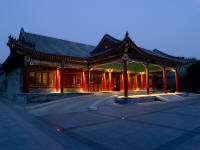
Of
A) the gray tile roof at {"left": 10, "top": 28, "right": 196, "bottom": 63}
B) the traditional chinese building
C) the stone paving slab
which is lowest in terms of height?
the stone paving slab

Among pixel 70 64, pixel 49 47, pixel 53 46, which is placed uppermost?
pixel 53 46

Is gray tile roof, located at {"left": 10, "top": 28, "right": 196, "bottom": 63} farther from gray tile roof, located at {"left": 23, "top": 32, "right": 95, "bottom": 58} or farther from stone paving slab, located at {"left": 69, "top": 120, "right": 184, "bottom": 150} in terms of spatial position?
stone paving slab, located at {"left": 69, "top": 120, "right": 184, "bottom": 150}

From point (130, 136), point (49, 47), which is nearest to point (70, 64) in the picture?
point (49, 47)

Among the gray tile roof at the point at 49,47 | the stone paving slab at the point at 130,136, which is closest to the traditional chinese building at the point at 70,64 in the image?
the gray tile roof at the point at 49,47

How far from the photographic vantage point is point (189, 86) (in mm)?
21297

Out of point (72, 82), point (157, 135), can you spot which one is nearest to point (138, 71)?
point (72, 82)

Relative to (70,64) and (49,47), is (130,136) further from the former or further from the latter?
(49,47)

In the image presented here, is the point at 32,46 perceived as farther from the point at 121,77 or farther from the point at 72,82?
the point at 121,77

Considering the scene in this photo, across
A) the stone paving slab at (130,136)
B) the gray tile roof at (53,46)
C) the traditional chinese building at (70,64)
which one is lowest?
the stone paving slab at (130,136)

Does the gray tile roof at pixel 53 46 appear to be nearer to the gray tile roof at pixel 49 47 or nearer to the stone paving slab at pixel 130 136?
the gray tile roof at pixel 49 47

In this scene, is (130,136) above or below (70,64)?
below

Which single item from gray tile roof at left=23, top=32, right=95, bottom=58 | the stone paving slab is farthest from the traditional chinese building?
the stone paving slab

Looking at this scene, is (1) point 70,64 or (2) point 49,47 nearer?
(1) point 70,64

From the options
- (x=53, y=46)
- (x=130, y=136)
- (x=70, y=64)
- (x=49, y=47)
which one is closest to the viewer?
(x=130, y=136)
